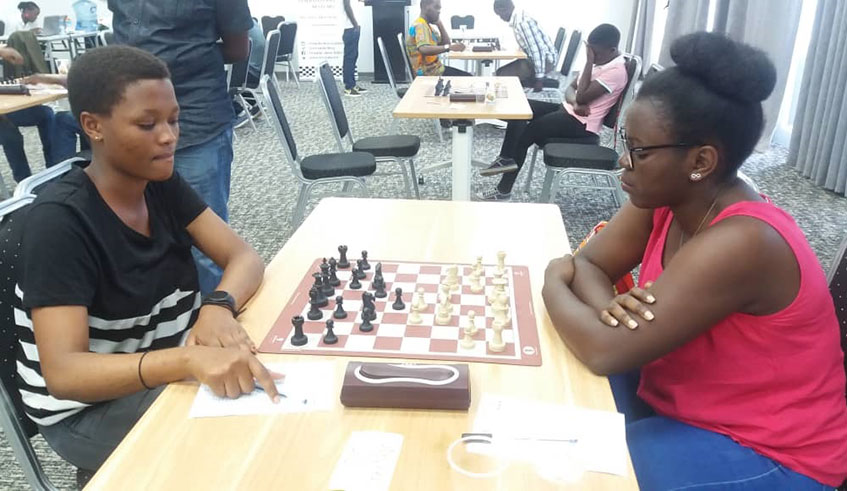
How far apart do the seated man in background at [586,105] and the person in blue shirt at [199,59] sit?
7.13ft

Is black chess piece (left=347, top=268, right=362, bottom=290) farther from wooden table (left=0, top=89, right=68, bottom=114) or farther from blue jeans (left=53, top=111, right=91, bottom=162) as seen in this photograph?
blue jeans (left=53, top=111, right=91, bottom=162)

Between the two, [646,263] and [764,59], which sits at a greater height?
[764,59]

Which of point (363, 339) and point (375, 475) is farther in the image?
point (363, 339)

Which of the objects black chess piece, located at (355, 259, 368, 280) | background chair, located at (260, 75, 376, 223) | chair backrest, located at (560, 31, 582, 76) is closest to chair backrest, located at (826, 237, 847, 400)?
black chess piece, located at (355, 259, 368, 280)

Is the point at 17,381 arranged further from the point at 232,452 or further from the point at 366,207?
the point at 366,207

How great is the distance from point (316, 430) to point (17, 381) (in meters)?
0.72

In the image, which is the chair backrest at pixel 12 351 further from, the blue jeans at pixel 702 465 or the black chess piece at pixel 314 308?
the blue jeans at pixel 702 465

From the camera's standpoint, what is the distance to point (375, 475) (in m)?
0.91

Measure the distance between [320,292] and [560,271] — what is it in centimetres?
55

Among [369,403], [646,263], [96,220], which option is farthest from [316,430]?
[646,263]

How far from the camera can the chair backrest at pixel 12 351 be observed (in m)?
1.27

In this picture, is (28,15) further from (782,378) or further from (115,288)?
(782,378)

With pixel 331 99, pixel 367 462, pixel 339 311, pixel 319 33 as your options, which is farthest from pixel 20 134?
pixel 319 33

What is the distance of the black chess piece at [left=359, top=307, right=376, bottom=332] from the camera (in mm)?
1289
